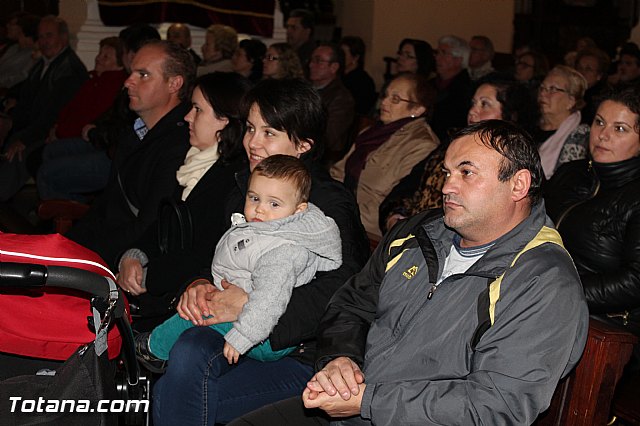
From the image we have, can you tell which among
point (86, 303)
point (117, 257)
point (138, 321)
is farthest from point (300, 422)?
point (117, 257)

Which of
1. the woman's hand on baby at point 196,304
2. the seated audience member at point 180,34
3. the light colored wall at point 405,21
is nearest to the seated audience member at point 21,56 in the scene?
the seated audience member at point 180,34

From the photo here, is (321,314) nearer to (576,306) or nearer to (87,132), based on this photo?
(576,306)

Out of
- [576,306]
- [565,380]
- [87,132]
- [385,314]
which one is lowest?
[87,132]

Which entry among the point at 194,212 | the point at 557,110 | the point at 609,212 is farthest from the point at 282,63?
the point at 609,212

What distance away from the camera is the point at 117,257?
11.6 feet

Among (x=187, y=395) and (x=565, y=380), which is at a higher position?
(x=565, y=380)

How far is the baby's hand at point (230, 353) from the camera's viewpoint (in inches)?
95.7

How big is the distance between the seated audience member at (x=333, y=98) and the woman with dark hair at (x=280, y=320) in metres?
2.28

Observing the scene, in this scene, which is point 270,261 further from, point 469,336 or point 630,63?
point 630,63

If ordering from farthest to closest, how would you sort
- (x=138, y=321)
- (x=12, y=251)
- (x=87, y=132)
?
1. (x=87, y=132)
2. (x=138, y=321)
3. (x=12, y=251)

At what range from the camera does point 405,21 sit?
10.9 meters

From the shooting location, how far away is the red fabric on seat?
6.56ft

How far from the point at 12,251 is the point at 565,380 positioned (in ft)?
4.94

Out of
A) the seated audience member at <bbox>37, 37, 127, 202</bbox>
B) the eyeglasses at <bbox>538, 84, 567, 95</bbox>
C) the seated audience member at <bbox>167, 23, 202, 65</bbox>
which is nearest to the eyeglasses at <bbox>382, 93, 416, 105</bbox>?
the eyeglasses at <bbox>538, 84, 567, 95</bbox>
